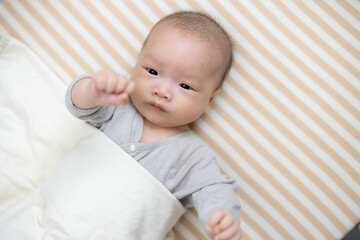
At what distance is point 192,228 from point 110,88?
2.10 feet

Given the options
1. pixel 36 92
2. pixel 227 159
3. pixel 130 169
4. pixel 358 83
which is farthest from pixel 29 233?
pixel 358 83

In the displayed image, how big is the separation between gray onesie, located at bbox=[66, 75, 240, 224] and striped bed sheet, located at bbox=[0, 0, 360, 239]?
0.53 feet

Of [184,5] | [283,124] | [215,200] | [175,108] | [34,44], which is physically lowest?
[34,44]

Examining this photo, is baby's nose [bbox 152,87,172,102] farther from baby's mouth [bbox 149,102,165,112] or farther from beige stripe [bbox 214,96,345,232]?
beige stripe [bbox 214,96,345,232]

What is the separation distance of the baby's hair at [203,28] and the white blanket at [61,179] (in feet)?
1.35

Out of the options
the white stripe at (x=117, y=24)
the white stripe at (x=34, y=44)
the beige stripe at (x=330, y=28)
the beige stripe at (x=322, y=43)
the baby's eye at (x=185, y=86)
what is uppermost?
the beige stripe at (x=330, y=28)

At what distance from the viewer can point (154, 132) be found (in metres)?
1.15

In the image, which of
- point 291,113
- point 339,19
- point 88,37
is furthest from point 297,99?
point 88,37

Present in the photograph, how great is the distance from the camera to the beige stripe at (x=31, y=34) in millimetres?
1293

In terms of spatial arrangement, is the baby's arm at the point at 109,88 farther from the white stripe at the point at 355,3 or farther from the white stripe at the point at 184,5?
the white stripe at the point at 355,3

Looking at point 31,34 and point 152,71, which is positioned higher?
point 152,71

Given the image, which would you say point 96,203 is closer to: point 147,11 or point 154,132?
point 154,132

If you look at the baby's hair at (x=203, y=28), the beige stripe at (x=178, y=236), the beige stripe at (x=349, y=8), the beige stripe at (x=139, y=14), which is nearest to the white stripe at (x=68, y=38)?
the beige stripe at (x=139, y=14)

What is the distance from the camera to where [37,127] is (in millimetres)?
1217
